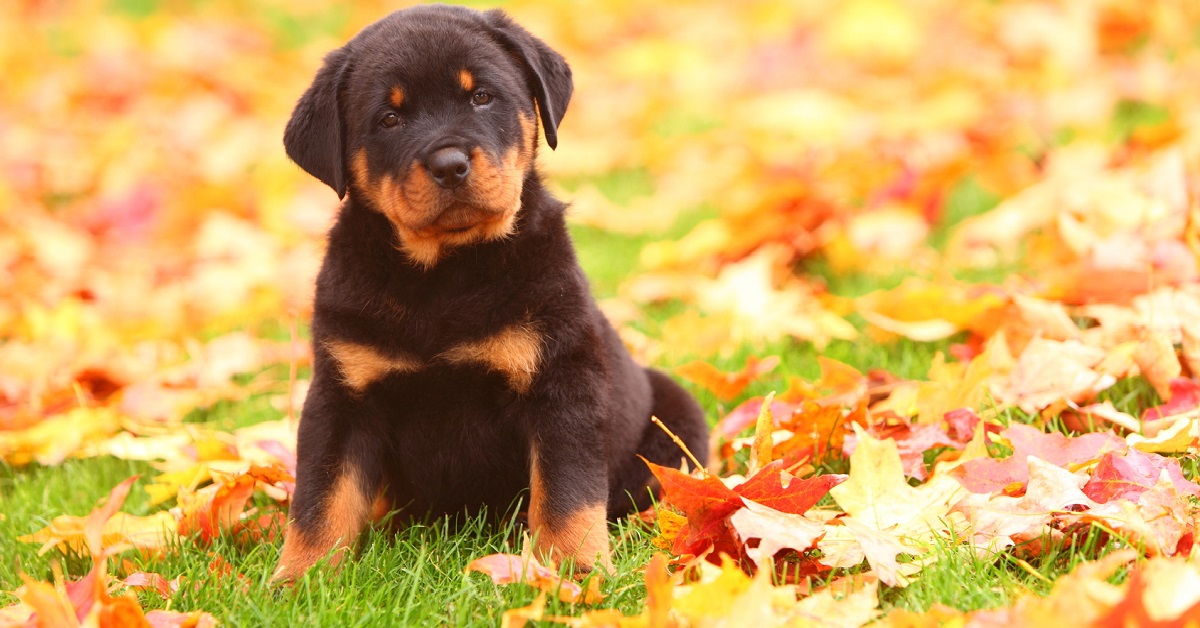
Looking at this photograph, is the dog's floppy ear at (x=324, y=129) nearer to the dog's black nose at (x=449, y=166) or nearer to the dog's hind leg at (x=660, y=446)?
the dog's black nose at (x=449, y=166)

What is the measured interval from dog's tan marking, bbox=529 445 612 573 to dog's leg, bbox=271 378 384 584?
0.42 metres

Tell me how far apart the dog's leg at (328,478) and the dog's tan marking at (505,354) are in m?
0.28

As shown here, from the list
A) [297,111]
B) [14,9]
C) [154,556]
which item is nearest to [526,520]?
[154,556]

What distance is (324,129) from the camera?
2.82 meters

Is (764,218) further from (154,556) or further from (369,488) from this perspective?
(154,556)

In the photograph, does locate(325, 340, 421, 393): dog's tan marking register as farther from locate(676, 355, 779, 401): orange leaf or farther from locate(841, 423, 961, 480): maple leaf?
locate(676, 355, 779, 401): orange leaf

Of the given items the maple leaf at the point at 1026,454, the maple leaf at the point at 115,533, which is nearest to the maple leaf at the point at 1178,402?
the maple leaf at the point at 1026,454

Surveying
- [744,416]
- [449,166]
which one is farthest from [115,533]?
[744,416]

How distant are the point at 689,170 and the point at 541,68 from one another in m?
4.02

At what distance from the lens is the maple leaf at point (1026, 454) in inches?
103

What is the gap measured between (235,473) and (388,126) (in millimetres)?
1069

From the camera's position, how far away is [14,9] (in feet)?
35.4

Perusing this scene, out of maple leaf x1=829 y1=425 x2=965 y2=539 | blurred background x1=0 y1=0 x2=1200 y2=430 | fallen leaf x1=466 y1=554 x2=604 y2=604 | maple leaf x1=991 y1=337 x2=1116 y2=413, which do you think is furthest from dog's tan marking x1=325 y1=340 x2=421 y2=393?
maple leaf x1=991 y1=337 x2=1116 y2=413

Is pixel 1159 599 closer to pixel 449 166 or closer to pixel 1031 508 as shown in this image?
pixel 1031 508
